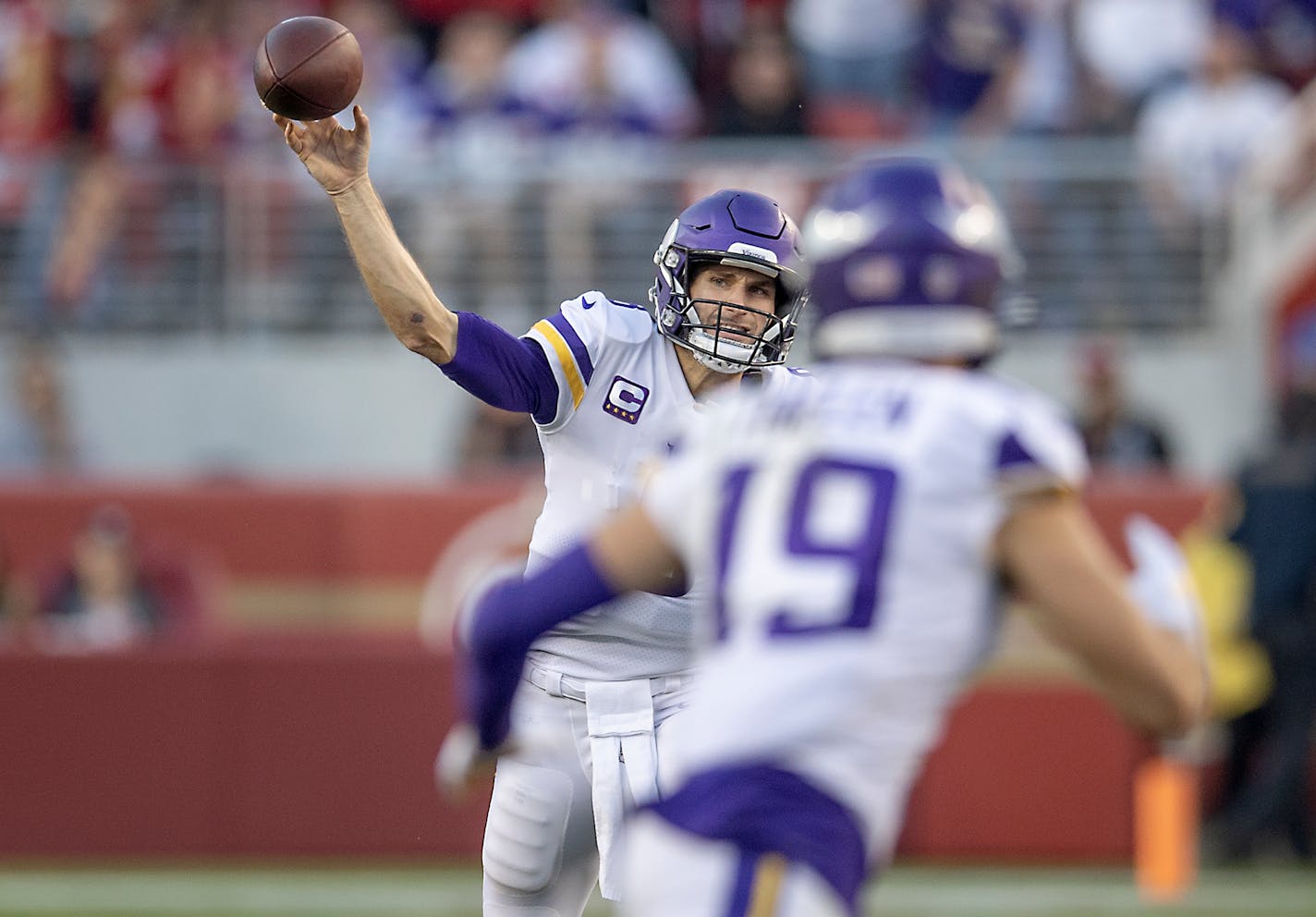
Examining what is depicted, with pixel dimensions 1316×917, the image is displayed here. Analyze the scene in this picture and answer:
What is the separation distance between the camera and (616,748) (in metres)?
4.64

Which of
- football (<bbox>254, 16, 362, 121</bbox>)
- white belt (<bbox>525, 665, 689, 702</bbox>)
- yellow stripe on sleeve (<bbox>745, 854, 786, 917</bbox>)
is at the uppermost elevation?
football (<bbox>254, 16, 362, 121</bbox>)

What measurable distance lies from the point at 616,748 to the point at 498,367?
85 cm

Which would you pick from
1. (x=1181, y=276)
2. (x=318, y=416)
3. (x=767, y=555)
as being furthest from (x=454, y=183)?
(x=767, y=555)

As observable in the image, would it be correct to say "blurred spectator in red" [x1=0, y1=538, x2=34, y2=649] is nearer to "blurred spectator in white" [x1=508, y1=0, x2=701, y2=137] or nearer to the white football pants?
"blurred spectator in white" [x1=508, y1=0, x2=701, y2=137]

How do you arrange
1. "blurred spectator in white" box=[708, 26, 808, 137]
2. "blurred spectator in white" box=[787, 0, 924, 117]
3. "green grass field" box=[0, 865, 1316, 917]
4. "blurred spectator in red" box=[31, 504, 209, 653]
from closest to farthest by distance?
"green grass field" box=[0, 865, 1316, 917], "blurred spectator in red" box=[31, 504, 209, 653], "blurred spectator in white" box=[708, 26, 808, 137], "blurred spectator in white" box=[787, 0, 924, 117]

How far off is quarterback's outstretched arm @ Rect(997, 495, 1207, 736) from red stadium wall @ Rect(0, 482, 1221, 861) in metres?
6.93

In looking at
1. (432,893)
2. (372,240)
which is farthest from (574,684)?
(432,893)

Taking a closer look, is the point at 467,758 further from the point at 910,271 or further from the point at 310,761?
the point at 310,761

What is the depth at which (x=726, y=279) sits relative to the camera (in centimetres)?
479

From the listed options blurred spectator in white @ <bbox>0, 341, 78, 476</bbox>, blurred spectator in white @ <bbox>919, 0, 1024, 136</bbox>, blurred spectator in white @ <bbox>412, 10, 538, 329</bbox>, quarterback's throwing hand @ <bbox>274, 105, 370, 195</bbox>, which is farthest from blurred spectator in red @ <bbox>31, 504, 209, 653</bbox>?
quarterback's throwing hand @ <bbox>274, 105, 370, 195</bbox>

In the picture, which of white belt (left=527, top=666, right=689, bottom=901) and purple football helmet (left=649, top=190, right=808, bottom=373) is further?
purple football helmet (left=649, top=190, right=808, bottom=373)

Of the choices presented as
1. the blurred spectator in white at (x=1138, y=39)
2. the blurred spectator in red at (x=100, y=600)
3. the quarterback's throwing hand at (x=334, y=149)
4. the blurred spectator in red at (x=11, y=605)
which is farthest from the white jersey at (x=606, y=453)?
the blurred spectator in white at (x=1138, y=39)

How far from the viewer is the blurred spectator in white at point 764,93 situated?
12117 mm

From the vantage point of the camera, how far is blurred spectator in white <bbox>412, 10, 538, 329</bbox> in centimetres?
1179
